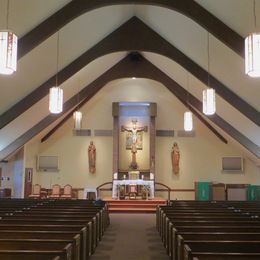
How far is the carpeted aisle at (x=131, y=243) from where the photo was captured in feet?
17.8

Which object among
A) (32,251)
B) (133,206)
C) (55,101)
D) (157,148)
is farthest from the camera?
(157,148)

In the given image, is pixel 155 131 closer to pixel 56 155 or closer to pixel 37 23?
pixel 56 155

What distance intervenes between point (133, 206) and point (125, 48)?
516 centimetres

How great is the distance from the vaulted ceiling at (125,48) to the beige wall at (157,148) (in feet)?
9.45

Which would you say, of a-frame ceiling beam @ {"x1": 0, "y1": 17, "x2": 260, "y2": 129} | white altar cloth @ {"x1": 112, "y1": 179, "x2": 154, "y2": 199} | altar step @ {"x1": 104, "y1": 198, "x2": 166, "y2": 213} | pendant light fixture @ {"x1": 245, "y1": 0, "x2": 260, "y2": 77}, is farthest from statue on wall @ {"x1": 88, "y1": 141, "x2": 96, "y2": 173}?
pendant light fixture @ {"x1": 245, "y1": 0, "x2": 260, "y2": 77}

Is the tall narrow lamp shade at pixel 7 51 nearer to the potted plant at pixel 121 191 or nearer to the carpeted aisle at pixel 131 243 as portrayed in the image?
the carpeted aisle at pixel 131 243

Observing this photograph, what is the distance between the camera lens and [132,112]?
1502 centimetres

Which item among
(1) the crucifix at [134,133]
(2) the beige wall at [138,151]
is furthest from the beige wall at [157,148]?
(1) the crucifix at [134,133]

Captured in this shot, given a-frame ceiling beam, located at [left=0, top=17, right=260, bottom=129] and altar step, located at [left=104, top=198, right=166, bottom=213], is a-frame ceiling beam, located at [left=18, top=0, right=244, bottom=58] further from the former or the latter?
altar step, located at [left=104, top=198, right=166, bottom=213]

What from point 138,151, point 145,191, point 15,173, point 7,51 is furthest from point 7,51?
point 138,151

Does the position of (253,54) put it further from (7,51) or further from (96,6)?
(96,6)

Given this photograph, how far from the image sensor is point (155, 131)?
14.7m

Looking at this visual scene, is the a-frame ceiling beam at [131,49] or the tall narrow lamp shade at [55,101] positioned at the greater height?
the a-frame ceiling beam at [131,49]

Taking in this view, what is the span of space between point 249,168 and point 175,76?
5584mm
